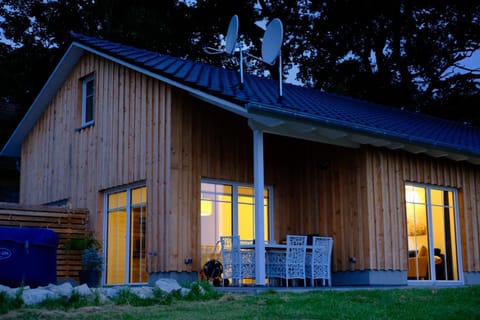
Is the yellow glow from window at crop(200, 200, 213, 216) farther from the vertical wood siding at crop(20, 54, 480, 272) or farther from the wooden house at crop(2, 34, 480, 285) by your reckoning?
the vertical wood siding at crop(20, 54, 480, 272)

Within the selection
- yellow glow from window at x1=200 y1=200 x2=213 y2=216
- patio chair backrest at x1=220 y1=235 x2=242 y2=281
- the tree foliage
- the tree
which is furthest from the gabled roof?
the tree

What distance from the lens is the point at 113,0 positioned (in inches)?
960

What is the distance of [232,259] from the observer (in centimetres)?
1054

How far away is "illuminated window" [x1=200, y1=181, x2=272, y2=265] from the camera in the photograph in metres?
12.1

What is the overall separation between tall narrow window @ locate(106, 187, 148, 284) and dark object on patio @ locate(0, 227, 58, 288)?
6.75 feet

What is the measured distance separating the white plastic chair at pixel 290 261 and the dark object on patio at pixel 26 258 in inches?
136

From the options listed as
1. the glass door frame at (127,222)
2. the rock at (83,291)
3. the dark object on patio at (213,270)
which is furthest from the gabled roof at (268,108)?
the rock at (83,291)

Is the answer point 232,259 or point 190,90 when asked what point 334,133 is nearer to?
point 190,90

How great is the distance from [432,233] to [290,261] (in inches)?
156

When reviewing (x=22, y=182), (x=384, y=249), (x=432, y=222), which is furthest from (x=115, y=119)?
(x=432, y=222)

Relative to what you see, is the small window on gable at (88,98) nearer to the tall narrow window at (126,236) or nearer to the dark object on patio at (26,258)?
the tall narrow window at (126,236)

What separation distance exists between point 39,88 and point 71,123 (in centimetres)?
155

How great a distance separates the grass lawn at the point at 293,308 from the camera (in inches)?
247

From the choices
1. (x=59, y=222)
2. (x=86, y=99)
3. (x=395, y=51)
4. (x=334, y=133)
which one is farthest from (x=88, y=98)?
(x=395, y=51)
